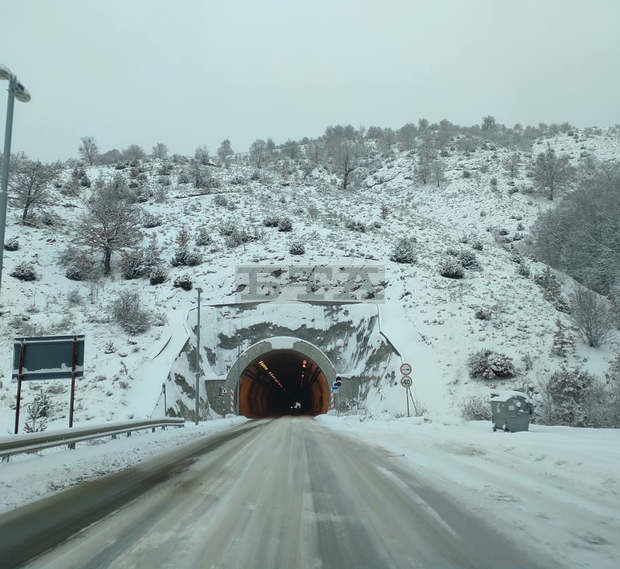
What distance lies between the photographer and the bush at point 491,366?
22594 mm

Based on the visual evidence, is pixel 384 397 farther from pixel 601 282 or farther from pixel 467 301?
pixel 601 282

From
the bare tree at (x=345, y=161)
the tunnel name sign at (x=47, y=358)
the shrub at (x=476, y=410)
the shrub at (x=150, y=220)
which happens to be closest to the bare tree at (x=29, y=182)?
the shrub at (x=150, y=220)

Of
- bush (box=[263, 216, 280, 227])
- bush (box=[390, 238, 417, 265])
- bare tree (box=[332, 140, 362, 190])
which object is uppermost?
bare tree (box=[332, 140, 362, 190])

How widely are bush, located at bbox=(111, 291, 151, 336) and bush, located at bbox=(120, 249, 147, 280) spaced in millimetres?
7180

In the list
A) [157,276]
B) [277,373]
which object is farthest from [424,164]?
[157,276]

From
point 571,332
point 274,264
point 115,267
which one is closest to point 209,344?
point 274,264

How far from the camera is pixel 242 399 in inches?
1476

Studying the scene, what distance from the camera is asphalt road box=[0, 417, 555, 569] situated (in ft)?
12.1

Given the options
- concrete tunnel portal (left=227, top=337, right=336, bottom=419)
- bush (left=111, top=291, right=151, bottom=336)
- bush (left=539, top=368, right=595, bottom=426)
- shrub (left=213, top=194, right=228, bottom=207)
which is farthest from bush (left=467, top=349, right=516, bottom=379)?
shrub (left=213, top=194, right=228, bottom=207)

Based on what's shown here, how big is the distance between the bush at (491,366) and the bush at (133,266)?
28571mm

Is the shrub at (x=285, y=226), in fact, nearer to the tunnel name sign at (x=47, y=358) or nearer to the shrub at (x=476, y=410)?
the shrub at (x=476, y=410)

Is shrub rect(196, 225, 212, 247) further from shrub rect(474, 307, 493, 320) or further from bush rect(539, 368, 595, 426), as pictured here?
bush rect(539, 368, 595, 426)

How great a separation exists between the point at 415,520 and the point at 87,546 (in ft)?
10.6

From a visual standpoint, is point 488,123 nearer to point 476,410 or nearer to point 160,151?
point 160,151
